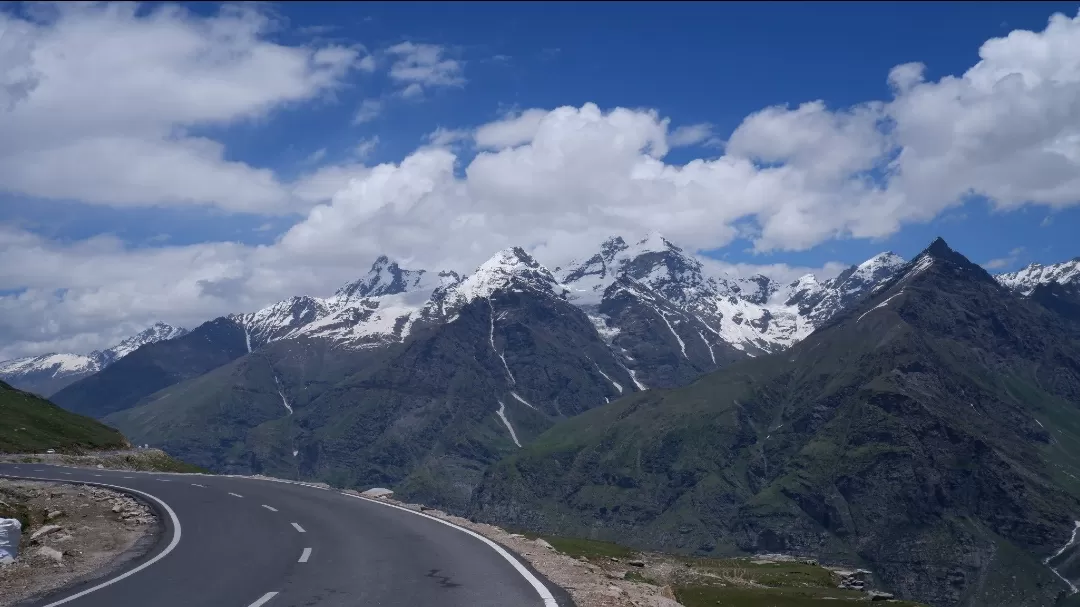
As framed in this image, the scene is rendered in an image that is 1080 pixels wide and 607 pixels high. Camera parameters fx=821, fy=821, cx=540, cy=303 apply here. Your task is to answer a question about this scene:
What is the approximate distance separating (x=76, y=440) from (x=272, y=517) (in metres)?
93.1

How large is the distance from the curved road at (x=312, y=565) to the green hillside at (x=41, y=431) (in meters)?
72.2

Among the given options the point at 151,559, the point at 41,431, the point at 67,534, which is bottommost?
the point at 67,534

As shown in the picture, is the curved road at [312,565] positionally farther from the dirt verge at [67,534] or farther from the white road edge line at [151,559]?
the dirt verge at [67,534]

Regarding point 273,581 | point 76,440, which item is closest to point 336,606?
point 273,581

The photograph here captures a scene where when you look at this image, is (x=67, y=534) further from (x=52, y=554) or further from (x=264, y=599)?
(x=264, y=599)

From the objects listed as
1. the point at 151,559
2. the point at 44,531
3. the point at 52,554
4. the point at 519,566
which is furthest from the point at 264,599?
the point at 44,531

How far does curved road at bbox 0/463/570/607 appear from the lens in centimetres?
2261

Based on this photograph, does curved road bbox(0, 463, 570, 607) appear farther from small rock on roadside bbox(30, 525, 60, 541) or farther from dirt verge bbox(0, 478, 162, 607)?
small rock on roadside bbox(30, 525, 60, 541)

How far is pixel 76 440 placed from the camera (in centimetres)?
11631

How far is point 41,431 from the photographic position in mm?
118688

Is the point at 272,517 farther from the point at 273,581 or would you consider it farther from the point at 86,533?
the point at 273,581

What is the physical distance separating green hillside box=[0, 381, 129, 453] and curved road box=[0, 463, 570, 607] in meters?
72.2

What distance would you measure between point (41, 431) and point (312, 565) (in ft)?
368

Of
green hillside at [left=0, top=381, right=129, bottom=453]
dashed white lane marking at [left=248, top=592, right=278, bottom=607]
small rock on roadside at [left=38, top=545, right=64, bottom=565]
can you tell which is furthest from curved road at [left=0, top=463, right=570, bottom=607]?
green hillside at [left=0, top=381, right=129, bottom=453]
